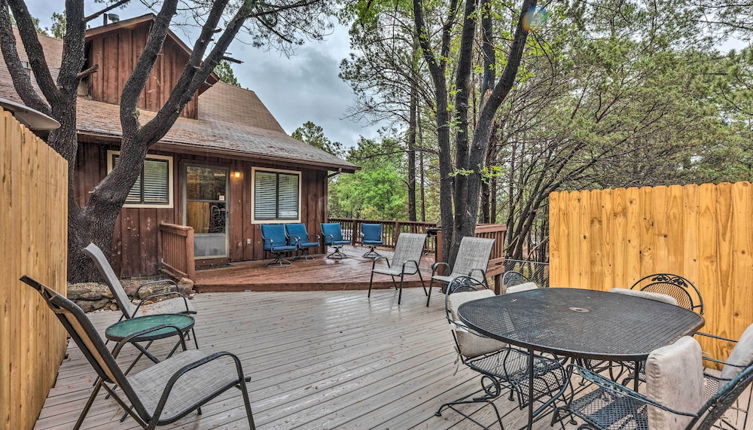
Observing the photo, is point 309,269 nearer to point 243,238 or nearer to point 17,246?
point 243,238

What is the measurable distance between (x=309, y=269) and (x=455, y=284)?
170 inches

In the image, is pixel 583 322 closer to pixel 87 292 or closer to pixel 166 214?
pixel 87 292

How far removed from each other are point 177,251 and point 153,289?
0.81 meters

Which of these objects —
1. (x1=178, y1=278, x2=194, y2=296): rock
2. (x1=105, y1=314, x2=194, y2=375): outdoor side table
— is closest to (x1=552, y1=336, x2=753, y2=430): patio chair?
(x1=105, y1=314, x2=194, y2=375): outdoor side table

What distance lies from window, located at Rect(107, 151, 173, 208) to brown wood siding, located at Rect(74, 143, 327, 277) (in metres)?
0.08

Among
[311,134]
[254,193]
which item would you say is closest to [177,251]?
[254,193]

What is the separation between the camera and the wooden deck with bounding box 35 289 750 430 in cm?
217

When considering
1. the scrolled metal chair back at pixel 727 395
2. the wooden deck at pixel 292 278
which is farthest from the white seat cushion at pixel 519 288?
the wooden deck at pixel 292 278

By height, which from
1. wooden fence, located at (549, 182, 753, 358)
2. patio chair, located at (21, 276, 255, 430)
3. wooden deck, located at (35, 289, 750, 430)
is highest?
wooden fence, located at (549, 182, 753, 358)

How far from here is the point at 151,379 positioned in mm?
1875

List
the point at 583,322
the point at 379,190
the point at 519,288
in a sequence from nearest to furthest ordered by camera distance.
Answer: the point at 583,322
the point at 519,288
the point at 379,190

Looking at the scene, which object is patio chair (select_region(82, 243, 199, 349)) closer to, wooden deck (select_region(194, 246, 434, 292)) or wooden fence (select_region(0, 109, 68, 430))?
wooden fence (select_region(0, 109, 68, 430))

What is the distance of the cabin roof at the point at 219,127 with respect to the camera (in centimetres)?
586

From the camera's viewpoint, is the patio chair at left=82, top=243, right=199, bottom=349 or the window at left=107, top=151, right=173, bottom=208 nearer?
the patio chair at left=82, top=243, right=199, bottom=349
